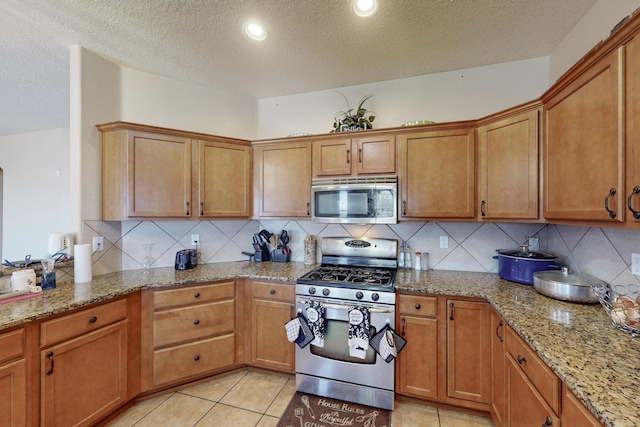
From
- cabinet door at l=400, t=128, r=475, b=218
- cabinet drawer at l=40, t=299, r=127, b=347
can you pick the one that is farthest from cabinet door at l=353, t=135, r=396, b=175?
cabinet drawer at l=40, t=299, r=127, b=347

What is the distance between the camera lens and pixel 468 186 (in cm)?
211

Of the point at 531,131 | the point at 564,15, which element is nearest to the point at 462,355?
the point at 531,131

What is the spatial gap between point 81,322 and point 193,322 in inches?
28.6

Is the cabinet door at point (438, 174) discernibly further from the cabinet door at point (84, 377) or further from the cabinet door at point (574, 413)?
the cabinet door at point (84, 377)

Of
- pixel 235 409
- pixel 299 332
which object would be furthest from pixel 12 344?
pixel 299 332

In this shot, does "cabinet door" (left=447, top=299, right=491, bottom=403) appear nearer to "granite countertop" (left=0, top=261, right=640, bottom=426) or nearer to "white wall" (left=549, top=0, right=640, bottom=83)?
"granite countertop" (left=0, top=261, right=640, bottom=426)

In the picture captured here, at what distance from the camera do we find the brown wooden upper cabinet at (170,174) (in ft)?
7.13

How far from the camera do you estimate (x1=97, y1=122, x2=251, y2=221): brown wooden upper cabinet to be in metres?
2.17

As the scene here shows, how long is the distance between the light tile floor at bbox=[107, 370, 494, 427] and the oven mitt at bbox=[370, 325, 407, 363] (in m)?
0.46

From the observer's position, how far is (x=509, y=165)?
6.26ft

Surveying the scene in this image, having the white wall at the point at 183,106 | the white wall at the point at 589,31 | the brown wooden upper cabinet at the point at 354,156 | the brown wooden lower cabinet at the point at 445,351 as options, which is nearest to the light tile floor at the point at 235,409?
the brown wooden lower cabinet at the point at 445,351

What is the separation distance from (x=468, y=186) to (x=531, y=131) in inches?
21.1

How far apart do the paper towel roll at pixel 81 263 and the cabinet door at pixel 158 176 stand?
1.27 ft

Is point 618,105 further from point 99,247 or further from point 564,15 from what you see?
point 99,247
